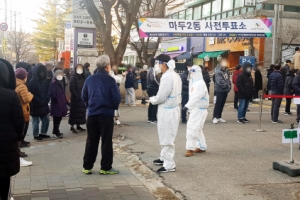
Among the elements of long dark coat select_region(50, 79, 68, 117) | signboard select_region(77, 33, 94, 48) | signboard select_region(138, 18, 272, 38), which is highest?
signboard select_region(138, 18, 272, 38)

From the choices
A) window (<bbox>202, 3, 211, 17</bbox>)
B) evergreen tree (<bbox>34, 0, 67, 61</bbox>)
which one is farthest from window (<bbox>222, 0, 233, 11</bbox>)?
evergreen tree (<bbox>34, 0, 67, 61</bbox>)

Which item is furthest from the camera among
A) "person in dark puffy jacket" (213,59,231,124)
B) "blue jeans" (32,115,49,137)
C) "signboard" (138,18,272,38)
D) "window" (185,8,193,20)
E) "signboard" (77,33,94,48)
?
"window" (185,8,193,20)

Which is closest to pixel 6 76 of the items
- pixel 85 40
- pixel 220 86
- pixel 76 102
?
pixel 76 102

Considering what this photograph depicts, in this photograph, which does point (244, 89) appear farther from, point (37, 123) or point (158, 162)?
point (37, 123)

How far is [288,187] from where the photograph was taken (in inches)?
229

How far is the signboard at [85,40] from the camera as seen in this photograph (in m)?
16.7

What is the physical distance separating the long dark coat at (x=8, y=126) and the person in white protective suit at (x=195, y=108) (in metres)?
3.93

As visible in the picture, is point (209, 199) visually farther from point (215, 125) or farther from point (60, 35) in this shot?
point (60, 35)

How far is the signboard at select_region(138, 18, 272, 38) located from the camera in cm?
1628

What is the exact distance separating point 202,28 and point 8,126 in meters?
14.1

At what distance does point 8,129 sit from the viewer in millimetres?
4211

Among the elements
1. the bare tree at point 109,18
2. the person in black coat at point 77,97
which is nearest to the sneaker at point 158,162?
the person in black coat at point 77,97

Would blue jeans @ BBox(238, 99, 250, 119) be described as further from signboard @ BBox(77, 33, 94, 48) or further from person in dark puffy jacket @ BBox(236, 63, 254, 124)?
signboard @ BBox(77, 33, 94, 48)

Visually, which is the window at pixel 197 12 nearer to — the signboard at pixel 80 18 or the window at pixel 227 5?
the window at pixel 227 5
